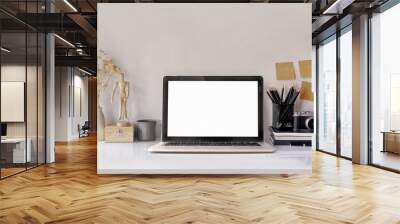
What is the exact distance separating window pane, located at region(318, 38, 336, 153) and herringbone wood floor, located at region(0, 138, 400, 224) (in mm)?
2482

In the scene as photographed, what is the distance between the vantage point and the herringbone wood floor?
2.83 m

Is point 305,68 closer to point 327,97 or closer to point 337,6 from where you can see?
point 337,6

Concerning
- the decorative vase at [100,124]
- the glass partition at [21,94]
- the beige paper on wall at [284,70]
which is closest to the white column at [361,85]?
the beige paper on wall at [284,70]

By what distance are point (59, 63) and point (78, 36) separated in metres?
1.46

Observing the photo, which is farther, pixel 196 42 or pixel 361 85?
pixel 361 85

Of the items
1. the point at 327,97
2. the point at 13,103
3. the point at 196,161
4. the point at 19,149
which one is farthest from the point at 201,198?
the point at 327,97

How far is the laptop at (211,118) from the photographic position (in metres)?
2.38

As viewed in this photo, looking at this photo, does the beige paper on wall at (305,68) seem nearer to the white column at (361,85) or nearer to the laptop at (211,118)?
the laptop at (211,118)

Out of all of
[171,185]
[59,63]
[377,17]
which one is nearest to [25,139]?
[171,185]

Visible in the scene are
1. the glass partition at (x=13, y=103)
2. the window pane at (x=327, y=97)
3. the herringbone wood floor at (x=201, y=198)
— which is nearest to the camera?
the herringbone wood floor at (x=201, y=198)

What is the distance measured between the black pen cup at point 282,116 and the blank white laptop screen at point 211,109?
0.53 ft

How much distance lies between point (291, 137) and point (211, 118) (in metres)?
0.58

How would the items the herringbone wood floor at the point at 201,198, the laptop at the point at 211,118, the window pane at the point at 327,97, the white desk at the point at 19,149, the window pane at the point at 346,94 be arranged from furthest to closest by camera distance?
1. the window pane at the point at 327,97
2. the window pane at the point at 346,94
3. the white desk at the point at 19,149
4. the herringbone wood floor at the point at 201,198
5. the laptop at the point at 211,118

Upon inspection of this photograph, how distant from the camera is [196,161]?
8.08 feet
